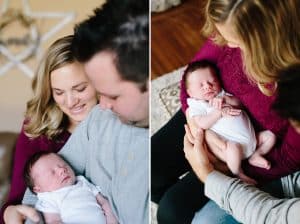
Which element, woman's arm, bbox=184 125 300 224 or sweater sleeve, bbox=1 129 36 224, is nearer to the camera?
woman's arm, bbox=184 125 300 224

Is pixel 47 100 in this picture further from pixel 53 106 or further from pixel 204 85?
pixel 204 85

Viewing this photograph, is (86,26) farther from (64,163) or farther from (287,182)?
(287,182)

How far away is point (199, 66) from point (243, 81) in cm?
10

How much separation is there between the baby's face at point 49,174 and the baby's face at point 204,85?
324 mm

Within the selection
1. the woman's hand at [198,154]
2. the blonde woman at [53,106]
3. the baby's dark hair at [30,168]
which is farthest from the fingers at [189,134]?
the baby's dark hair at [30,168]

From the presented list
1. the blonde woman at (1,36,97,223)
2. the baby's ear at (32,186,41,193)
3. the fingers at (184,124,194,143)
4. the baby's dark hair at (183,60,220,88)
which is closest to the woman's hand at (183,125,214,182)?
the fingers at (184,124,194,143)

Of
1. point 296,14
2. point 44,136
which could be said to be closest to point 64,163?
point 44,136

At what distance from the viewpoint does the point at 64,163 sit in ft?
3.23

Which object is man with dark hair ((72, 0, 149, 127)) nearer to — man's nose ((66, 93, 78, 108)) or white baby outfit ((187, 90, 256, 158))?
man's nose ((66, 93, 78, 108))

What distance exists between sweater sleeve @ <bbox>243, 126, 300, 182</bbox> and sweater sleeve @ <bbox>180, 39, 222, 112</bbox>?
7.6 inches

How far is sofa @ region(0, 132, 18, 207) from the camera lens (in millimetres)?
1008

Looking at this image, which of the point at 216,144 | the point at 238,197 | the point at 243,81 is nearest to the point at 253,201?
the point at 238,197

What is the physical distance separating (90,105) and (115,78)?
84 mm

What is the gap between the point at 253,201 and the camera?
2.95ft
